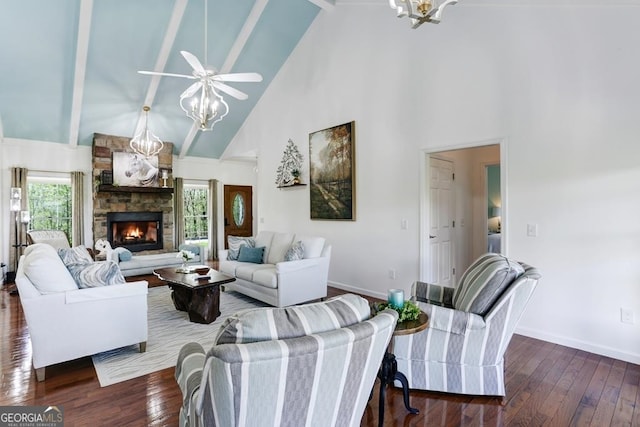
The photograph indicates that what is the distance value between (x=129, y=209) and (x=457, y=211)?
22.0 ft

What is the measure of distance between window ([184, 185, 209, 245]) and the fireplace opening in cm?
87

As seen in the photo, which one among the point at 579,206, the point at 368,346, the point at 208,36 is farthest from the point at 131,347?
the point at 208,36

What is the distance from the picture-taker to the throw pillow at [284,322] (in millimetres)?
1068

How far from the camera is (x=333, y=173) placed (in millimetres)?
5355

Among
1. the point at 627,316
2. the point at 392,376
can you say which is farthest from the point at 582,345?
the point at 392,376

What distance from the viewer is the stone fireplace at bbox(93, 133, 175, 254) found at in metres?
6.82

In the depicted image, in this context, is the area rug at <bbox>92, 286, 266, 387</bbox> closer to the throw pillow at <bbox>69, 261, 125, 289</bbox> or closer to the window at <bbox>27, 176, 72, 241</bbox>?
the throw pillow at <bbox>69, 261, 125, 289</bbox>

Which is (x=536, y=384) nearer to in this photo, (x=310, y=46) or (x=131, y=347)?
(x=131, y=347)

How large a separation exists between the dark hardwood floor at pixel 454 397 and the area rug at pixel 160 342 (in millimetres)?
111

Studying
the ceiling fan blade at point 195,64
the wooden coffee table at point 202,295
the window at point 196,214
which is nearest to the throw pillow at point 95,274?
the wooden coffee table at point 202,295

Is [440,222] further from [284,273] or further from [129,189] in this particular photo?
[129,189]

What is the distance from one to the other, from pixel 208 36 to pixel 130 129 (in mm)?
2894

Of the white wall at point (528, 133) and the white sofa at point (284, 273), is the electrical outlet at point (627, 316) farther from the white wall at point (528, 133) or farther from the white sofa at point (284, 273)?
the white sofa at point (284, 273)

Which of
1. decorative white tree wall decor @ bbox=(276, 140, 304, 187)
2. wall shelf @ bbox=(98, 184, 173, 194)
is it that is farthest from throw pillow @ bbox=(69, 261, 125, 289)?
wall shelf @ bbox=(98, 184, 173, 194)
